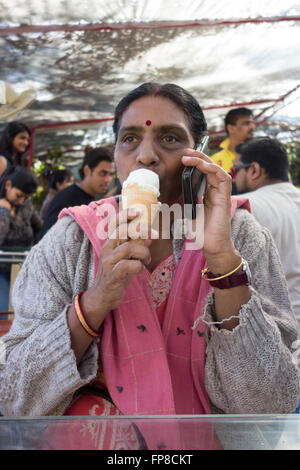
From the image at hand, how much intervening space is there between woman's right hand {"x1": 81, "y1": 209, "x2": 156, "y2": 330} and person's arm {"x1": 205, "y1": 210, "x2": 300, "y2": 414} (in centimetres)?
31

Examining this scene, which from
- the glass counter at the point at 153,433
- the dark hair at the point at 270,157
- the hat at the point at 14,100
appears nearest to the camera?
the glass counter at the point at 153,433

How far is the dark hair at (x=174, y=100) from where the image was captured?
1533 millimetres

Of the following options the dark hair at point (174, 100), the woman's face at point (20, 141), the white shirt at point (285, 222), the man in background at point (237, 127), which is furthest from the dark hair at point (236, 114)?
the dark hair at point (174, 100)

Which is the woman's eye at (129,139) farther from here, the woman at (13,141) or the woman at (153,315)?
the woman at (13,141)

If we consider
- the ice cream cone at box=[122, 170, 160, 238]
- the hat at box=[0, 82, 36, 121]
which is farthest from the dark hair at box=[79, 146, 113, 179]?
the ice cream cone at box=[122, 170, 160, 238]

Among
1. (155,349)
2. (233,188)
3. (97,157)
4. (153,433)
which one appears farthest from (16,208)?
(153,433)

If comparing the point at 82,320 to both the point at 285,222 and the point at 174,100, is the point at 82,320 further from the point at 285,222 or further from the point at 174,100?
the point at 285,222

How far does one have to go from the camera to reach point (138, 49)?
13.6 ft

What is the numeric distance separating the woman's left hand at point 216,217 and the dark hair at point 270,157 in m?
1.98

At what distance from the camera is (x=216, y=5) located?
3.46 meters

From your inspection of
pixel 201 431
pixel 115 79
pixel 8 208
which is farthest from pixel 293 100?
pixel 201 431

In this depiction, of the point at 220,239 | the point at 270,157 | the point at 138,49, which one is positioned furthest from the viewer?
the point at 138,49

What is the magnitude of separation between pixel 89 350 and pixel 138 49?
11.6ft

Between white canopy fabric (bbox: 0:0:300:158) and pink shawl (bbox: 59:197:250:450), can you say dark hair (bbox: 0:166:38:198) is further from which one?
pink shawl (bbox: 59:197:250:450)
